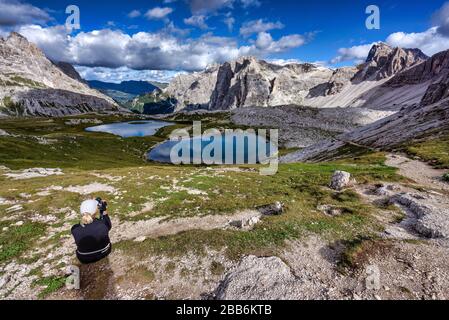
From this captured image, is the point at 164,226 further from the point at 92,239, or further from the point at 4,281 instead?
the point at 4,281

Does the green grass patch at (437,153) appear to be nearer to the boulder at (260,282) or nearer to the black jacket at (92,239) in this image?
the boulder at (260,282)

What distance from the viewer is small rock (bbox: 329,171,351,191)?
32531mm

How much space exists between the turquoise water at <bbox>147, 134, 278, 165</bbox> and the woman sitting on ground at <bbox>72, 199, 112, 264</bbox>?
9396 centimetres

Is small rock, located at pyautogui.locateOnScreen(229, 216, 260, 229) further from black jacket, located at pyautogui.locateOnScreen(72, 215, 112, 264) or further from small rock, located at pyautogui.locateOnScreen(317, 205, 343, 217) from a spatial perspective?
black jacket, located at pyautogui.locateOnScreen(72, 215, 112, 264)

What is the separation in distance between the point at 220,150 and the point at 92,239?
125466mm

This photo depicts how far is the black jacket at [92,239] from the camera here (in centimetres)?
1297

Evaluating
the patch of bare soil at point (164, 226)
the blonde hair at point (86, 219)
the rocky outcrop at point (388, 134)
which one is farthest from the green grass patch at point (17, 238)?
the rocky outcrop at point (388, 134)

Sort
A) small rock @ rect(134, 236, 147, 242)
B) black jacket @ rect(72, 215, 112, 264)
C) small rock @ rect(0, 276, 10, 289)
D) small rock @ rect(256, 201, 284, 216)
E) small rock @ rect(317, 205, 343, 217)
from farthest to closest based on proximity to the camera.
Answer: small rock @ rect(256, 201, 284, 216) < small rock @ rect(317, 205, 343, 217) < small rock @ rect(134, 236, 147, 242) < small rock @ rect(0, 276, 10, 289) < black jacket @ rect(72, 215, 112, 264)

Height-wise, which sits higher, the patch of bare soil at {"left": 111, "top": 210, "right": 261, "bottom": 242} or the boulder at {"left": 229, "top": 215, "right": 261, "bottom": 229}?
the boulder at {"left": 229, "top": 215, "right": 261, "bottom": 229}

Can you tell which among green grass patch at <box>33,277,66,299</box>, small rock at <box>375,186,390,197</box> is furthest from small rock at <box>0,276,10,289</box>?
small rock at <box>375,186,390,197</box>

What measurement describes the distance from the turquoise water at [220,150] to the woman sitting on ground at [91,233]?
308 feet

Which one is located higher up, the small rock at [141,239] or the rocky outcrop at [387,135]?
the rocky outcrop at [387,135]
